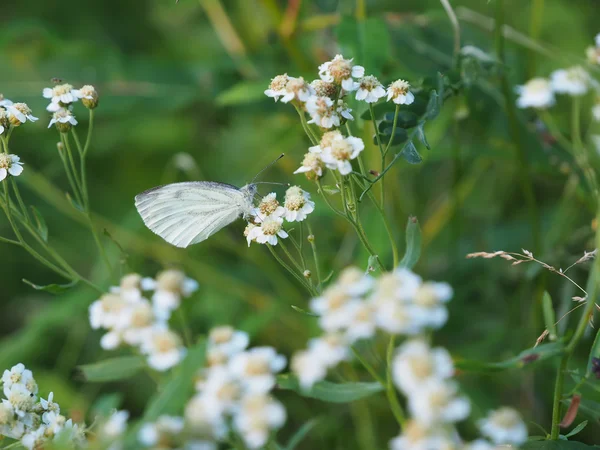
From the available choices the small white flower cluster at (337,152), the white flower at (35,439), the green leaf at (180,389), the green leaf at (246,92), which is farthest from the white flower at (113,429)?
the green leaf at (246,92)

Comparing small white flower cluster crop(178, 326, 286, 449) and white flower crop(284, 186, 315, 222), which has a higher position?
white flower crop(284, 186, 315, 222)

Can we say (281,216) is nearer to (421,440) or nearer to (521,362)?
(521,362)

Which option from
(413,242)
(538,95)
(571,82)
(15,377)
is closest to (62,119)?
(15,377)

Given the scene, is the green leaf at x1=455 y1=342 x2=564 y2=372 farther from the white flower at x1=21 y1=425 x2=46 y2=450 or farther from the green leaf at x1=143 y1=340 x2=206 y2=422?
the white flower at x1=21 y1=425 x2=46 y2=450

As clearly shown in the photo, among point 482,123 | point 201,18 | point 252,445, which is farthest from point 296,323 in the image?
point 201,18

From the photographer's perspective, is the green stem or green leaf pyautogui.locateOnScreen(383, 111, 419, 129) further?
the green stem

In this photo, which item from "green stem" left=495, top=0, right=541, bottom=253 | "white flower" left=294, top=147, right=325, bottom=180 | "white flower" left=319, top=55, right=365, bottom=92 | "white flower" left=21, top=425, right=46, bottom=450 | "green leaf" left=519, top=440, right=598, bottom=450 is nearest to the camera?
"white flower" left=21, top=425, right=46, bottom=450

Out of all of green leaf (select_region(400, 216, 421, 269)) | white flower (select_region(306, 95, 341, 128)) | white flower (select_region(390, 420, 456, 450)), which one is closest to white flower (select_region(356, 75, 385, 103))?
white flower (select_region(306, 95, 341, 128))
